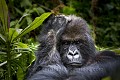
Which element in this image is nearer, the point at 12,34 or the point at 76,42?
the point at 12,34

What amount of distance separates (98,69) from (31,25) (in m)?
0.55

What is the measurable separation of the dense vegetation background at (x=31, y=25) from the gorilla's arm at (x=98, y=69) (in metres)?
0.10

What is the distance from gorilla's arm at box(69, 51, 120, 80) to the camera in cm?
201

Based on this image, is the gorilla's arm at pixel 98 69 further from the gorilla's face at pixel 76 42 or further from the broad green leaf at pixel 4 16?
the broad green leaf at pixel 4 16

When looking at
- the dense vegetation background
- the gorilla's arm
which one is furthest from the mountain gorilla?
the dense vegetation background

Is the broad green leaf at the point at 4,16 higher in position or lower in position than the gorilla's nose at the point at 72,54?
higher

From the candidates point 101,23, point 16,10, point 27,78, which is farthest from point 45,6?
point 27,78

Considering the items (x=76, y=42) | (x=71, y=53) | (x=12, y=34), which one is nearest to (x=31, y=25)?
(x=12, y=34)

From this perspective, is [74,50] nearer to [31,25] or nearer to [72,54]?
[72,54]

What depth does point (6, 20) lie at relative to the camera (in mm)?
2109

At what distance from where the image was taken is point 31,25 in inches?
87.2

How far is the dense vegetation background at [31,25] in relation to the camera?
7.11ft

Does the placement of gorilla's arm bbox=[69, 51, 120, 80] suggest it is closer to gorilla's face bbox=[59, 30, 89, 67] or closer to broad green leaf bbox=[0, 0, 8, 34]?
gorilla's face bbox=[59, 30, 89, 67]

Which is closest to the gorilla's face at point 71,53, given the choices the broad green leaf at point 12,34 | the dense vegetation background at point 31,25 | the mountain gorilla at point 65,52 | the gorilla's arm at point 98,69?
the mountain gorilla at point 65,52
